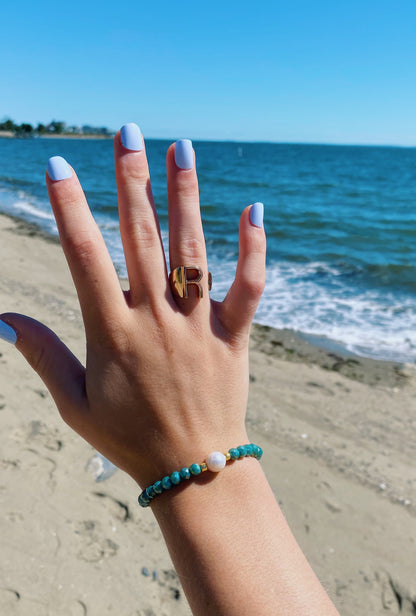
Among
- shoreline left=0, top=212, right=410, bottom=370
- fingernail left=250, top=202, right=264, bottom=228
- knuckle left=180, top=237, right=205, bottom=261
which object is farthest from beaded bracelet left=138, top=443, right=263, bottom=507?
shoreline left=0, top=212, right=410, bottom=370

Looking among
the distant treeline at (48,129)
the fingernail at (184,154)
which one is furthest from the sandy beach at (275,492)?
the distant treeline at (48,129)

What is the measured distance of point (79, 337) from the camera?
199 inches

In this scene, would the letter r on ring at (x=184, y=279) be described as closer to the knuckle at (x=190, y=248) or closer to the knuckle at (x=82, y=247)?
Result: the knuckle at (x=190, y=248)

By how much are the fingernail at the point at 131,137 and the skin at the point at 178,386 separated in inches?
0.7

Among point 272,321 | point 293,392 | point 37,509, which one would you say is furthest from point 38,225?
point 37,509

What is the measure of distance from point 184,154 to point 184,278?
329mm

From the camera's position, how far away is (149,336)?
1.19 meters

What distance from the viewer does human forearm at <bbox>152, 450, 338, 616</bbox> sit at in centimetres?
94

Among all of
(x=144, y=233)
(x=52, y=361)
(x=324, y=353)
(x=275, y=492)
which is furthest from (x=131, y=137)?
(x=324, y=353)

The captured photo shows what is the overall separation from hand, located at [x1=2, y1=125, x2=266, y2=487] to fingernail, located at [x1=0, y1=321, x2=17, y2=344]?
146 mm

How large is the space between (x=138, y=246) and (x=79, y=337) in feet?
13.2

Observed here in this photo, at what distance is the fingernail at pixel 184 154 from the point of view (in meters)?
1.24

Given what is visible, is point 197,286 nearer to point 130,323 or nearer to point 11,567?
point 130,323

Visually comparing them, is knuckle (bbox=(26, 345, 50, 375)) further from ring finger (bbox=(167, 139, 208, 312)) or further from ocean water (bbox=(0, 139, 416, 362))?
ocean water (bbox=(0, 139, 416, 362))
